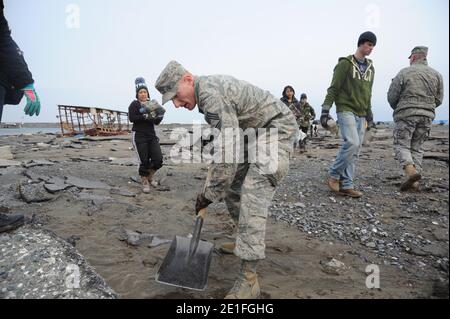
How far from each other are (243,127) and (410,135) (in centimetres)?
324

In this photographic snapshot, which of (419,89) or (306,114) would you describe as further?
(306,114)

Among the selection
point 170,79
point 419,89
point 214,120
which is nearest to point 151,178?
point 170,79

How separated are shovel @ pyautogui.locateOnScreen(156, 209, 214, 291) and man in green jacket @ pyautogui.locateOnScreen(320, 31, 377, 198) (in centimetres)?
284

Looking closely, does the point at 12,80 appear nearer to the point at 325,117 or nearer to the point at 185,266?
the point at 185,266

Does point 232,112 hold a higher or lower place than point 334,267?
higher

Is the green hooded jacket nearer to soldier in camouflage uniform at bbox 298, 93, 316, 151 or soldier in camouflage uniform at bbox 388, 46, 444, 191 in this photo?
soldier in camouflage uniform at bbox 388, 46, 444, 191

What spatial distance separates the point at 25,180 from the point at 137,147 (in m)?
1.99

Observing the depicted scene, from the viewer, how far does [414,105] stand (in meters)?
4.32

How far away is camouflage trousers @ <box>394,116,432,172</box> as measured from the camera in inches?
171

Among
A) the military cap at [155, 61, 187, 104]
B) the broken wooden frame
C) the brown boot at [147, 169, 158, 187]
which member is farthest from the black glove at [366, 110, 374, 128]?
the broken wooden frame

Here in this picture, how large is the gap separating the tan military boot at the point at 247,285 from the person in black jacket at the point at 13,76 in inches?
106

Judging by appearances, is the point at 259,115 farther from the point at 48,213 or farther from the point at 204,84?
the point at 48,213

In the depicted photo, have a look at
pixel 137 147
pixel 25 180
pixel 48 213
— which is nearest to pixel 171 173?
pixel 137 147
